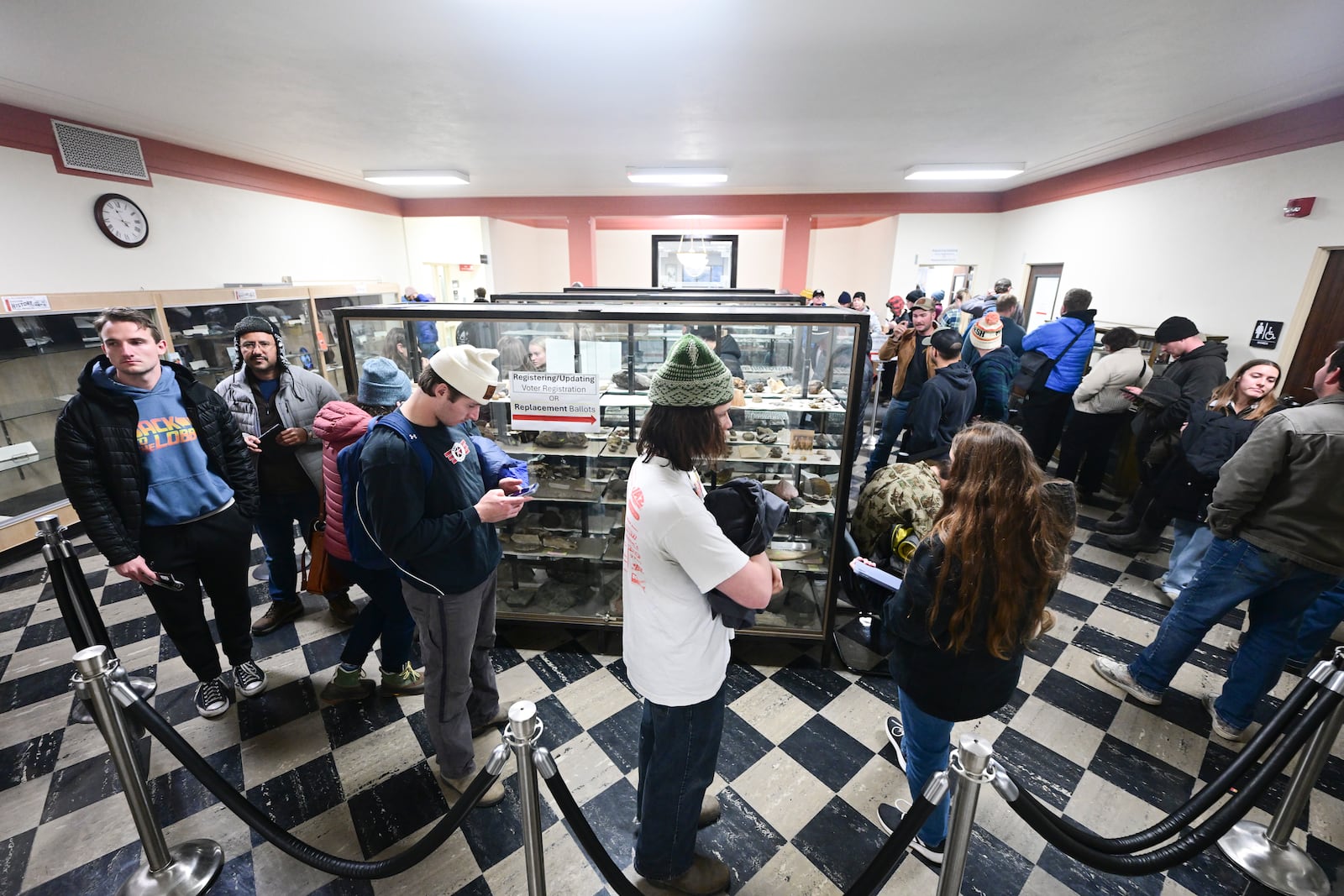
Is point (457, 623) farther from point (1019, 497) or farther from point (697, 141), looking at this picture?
point (697, 141)

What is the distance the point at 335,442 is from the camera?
2453mm

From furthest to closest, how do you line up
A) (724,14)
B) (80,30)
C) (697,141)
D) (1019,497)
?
(697,141), (80,30), (724,14), (1019,497)

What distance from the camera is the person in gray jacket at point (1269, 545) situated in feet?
6.80

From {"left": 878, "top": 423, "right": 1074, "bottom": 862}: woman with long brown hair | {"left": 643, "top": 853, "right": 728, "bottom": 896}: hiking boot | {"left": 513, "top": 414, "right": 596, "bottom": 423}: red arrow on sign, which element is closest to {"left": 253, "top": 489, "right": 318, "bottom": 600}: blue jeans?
{"left": 513, "top": 414, "right": 596, "bottom": 423}: red arrow on sign

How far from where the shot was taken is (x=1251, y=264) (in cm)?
473

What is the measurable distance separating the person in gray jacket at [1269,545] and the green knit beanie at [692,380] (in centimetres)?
250

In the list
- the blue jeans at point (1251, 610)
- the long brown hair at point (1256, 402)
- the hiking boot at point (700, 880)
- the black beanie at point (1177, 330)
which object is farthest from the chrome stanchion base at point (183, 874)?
the black beanie at point (1177, 330)

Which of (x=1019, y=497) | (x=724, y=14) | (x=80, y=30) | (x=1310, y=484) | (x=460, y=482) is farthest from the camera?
(x=80, y=30)

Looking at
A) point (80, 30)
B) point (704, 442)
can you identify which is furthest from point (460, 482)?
point (80, 30)

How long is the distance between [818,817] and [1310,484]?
2.44 metres

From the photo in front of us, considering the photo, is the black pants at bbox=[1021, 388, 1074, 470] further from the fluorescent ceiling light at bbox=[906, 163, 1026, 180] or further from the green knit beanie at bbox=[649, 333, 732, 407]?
the green knit beanie at bbox=[649, 333, 732, 407]

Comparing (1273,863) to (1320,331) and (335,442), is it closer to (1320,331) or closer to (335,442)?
(335,442)

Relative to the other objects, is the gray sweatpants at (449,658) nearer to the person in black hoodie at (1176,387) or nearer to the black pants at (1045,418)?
the person in black hoodie at (1176,387)

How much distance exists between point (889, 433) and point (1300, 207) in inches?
158
